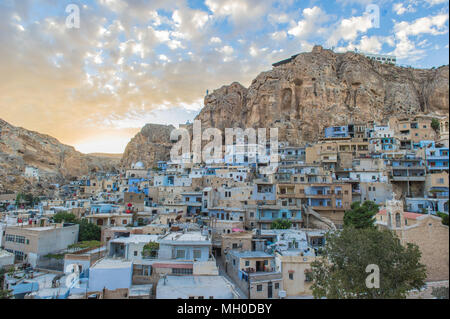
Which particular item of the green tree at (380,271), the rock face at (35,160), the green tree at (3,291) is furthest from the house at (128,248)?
the rock face at (35,160)

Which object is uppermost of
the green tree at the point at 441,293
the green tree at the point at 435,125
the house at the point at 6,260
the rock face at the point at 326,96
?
the rock face at the point at 326,96

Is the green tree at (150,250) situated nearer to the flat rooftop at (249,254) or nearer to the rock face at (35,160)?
the flat rooftop at (249,254)

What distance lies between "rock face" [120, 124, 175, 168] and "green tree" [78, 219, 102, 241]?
112ft

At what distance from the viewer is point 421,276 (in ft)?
30.2

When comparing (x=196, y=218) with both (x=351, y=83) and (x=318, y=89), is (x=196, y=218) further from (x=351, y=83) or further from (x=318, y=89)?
(x=351, y=83)

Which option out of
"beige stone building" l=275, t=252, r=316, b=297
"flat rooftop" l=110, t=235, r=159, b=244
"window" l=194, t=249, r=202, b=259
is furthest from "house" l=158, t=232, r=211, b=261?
"beige stone building" l=275, t=252, r=316, b=297

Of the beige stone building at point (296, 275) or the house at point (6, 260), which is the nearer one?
the beige stone building at point (296, 275)

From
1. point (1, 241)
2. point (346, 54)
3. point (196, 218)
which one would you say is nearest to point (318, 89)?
point (346, 54)

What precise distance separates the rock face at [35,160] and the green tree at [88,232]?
31717mm

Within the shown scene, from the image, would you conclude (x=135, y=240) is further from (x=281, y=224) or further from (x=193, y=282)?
(x=281, y=224)

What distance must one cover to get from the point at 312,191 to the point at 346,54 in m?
37.3

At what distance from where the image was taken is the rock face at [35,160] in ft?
154

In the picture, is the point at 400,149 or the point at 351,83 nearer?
the point at 400,149

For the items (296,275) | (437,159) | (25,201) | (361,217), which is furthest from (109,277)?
(25,201)
